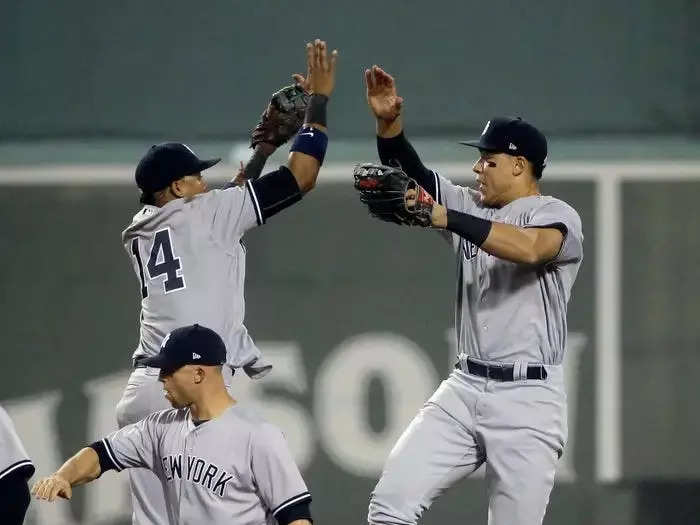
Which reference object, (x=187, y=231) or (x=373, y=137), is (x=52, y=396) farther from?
(x=187, y=231)

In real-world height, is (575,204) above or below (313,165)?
below

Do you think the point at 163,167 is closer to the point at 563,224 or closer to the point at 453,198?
the point at 453,198

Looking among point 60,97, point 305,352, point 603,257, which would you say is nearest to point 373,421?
point 305,352

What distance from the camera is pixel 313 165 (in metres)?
4.31

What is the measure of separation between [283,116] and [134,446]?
1312 mm

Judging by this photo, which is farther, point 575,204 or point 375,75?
point 575,204

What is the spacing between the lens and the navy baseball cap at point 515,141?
14.3 feet

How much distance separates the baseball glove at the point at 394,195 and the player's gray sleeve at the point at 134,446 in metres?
0.98

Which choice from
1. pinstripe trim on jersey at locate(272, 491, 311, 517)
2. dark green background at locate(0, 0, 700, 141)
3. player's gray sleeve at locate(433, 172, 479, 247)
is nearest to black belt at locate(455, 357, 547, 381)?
player's gray sleeve at locate(433, 172, 479, 247)

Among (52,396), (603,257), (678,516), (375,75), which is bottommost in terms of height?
(678,516)

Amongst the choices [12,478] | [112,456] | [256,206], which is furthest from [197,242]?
[12,478]

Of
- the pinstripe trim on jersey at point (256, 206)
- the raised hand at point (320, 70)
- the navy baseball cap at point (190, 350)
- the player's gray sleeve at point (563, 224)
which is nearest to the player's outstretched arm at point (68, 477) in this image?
the navy baseball cap at point (190, 350)

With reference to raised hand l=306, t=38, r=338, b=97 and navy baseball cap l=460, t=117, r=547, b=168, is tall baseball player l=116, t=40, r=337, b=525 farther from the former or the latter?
navy baseball cap l=460, t=117, r=547, b=168

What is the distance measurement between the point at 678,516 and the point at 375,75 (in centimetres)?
351
